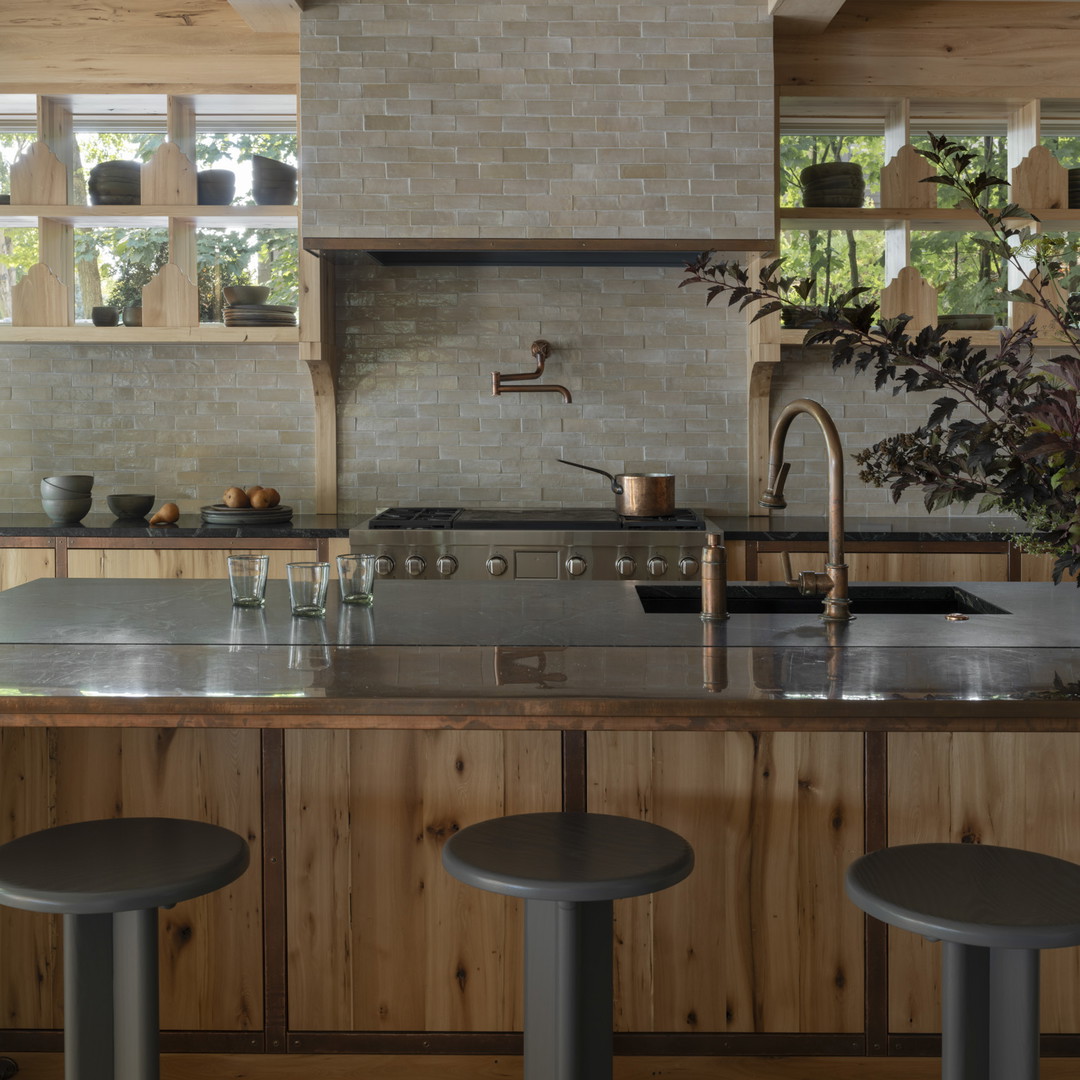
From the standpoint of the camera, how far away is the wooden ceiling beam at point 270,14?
15.0 ft

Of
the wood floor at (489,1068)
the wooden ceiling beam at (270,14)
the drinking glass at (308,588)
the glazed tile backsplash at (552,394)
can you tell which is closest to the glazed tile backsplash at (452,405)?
the glazed tile backsplash at (552,394)

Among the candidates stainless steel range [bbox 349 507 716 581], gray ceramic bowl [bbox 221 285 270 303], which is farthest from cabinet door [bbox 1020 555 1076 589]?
gray ceramic bowl [bbox 221 285 270 303]

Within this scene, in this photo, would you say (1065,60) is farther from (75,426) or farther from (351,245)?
(75,426)

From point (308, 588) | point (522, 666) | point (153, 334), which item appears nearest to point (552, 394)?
point (153, 334)

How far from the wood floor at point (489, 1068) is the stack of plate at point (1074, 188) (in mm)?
3640

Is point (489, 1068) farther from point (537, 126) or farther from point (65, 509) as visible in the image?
point (537, 126)

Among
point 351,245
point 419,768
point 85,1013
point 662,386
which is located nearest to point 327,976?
point 419,768

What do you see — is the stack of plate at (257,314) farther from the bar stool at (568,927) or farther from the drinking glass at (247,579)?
the bar stool at (568,927)

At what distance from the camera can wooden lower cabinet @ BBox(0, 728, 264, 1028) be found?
2.49 meters

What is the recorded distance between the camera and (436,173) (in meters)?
4.75

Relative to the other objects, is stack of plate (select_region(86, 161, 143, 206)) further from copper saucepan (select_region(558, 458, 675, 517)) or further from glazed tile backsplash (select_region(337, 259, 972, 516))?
copper saucepan (select_region(558, 458, 675, 517))

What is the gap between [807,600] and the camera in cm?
318

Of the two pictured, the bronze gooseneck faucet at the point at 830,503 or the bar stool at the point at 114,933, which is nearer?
the bar stool at the point at 114,933

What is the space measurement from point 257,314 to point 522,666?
3.28 metres
